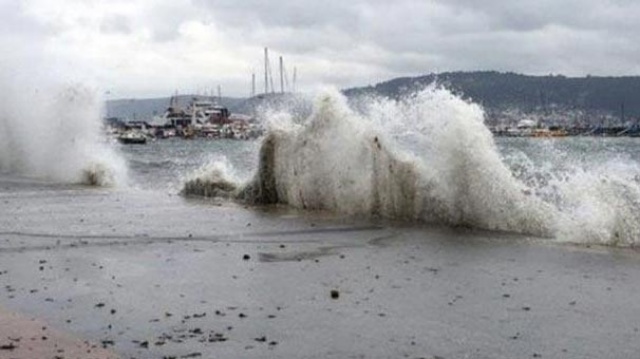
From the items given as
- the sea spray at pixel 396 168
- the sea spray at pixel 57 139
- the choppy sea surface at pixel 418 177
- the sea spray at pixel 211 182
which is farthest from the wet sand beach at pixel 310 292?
the sea spray at pixel 57 139

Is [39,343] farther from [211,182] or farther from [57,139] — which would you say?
[57,139]

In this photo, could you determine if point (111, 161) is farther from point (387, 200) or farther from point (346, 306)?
point (346, 306)

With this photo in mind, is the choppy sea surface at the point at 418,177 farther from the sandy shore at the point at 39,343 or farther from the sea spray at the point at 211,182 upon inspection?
the sandy shore at the point at 39,343

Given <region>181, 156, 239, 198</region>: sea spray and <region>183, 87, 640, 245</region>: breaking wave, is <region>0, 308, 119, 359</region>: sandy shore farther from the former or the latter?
<region>181, 156, 239, 198</region>: sea spray

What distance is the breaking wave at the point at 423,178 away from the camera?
52.0 ft

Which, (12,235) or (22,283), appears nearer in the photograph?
(22,283)

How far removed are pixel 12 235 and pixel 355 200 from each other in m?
7.72

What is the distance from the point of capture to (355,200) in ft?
65.5

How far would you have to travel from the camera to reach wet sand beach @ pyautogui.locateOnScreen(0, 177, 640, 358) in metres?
7.71

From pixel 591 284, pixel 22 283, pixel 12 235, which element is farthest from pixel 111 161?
pixel 591 284

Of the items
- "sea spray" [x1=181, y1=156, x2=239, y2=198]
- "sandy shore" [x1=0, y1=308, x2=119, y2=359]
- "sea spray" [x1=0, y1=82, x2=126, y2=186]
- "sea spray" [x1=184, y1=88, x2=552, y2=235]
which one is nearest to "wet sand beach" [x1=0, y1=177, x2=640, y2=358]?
"sandy shore" [x1=0, y1=308, x2=119, y2=359]

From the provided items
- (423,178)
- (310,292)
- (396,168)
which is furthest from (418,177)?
(310,292)

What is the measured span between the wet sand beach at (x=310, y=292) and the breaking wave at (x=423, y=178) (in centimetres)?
111

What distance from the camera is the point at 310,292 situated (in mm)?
10031
